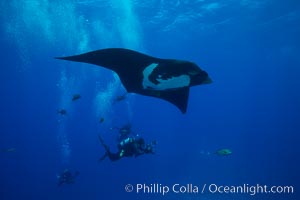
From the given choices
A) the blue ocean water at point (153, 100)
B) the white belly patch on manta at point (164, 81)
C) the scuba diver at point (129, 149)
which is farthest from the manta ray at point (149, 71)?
the blue ocean water at point (153, 100)

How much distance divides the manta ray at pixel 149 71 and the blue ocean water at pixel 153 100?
5378 millimetres

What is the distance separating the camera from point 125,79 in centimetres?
484

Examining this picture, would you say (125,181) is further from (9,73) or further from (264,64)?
(264,64)

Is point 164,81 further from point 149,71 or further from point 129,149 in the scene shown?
point 129,149

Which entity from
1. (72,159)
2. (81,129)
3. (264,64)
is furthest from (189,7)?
(81,129)

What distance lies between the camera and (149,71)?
456 centimetres

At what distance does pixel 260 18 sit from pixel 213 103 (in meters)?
52.0

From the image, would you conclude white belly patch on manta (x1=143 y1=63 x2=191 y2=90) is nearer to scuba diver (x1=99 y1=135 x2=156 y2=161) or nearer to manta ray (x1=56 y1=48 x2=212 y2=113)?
manta ray (x1=56 y1=48 x2=212 y2=113)

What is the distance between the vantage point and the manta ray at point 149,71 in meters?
4.03

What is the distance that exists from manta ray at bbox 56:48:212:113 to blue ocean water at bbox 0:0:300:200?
538cm

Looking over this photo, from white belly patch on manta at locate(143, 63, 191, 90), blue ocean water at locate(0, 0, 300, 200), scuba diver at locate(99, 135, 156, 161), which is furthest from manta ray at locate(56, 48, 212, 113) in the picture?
blue ocean water at locate(0, 0, 300, 200)

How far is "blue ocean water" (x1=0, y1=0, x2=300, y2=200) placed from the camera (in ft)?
76.8

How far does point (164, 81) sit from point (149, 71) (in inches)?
14.0

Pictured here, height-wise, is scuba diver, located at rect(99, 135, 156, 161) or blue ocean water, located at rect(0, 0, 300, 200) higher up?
blue ocean water, located at rect(0, 0, 300, 200)
